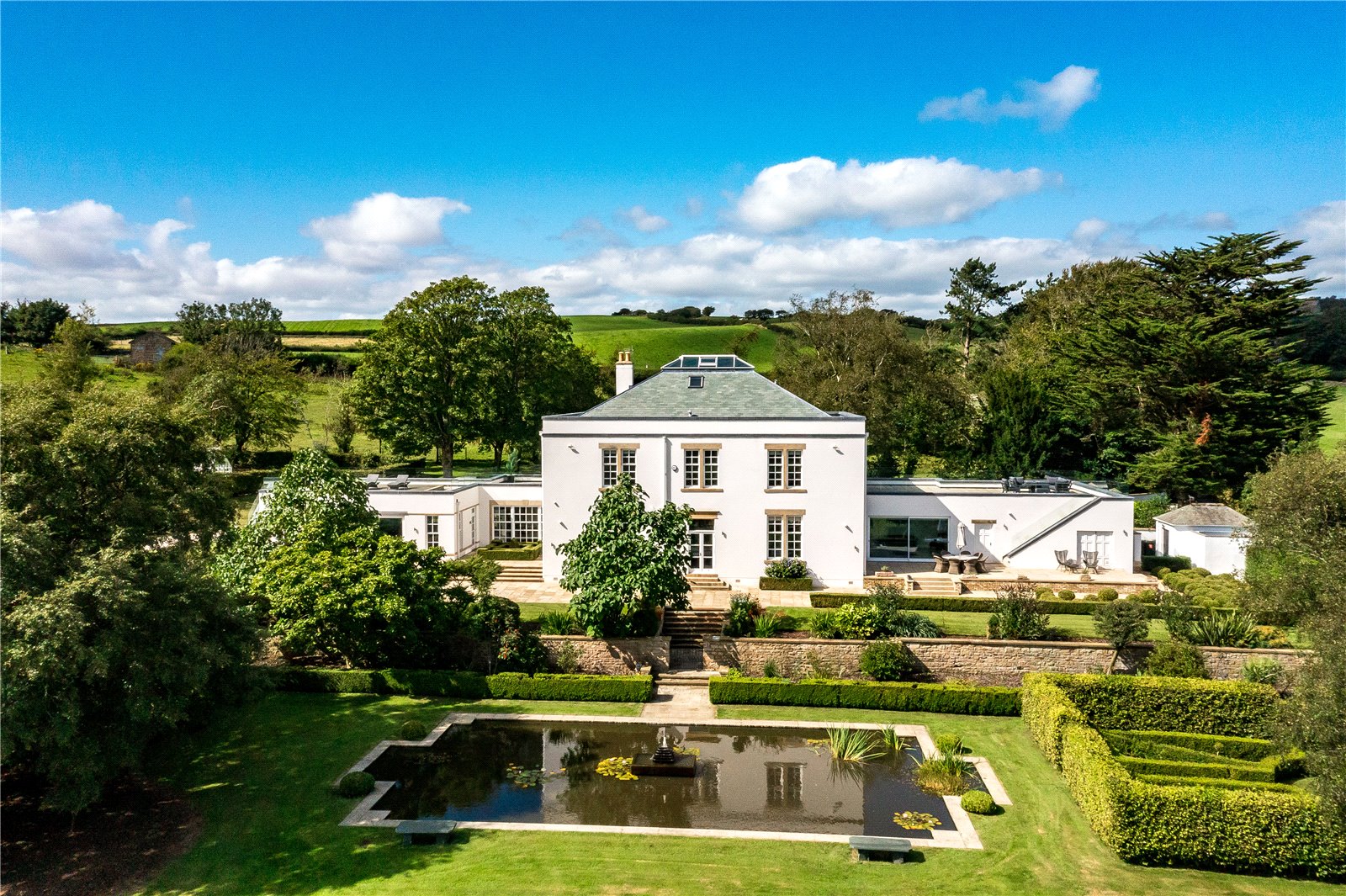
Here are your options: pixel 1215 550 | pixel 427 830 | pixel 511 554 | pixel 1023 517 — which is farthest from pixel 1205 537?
pixel 427 830

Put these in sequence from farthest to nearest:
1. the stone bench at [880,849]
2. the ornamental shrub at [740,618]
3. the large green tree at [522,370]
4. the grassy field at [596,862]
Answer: the large green tree at [522,370], the ornamental shrub at [740,618], the stone bench at [880,849], the grassy field at [596,862]

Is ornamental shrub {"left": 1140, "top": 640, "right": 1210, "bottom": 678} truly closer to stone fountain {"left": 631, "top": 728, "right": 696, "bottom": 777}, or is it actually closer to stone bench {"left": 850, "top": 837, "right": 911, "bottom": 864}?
stone bench {"left": 850, "top": 837, "right": 911, "bottom": 864}

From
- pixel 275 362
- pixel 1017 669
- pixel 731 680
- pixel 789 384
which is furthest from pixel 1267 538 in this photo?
pixel 275 362

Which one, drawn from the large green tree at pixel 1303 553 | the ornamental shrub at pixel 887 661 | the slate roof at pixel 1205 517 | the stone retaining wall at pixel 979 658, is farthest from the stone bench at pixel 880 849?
the slate roof at pixel 1205 517

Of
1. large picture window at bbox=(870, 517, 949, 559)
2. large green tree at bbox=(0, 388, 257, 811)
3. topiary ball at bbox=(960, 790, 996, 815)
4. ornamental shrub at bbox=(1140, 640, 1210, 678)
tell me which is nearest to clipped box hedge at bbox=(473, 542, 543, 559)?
large picture window at bbox=(870, 517, 949, 559)

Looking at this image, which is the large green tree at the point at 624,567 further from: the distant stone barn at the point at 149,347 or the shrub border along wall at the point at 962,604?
the distant stone barn at the point at 149,347

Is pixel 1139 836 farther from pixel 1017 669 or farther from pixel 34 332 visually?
pixel 34 332

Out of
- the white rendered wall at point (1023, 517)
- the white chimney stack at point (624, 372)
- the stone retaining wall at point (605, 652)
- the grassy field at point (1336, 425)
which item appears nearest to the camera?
the stone retaining wall at point (605, 652)
